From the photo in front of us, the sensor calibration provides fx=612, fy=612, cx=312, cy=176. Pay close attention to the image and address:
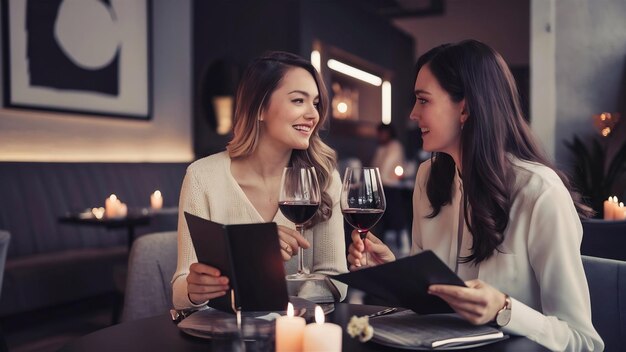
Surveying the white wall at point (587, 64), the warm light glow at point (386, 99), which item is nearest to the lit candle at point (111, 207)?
the white wall at point (587, 64)

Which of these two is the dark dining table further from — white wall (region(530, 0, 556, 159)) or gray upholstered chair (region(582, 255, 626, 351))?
white wall (region(530, 0, 556, 159))

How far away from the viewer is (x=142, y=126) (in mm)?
5926

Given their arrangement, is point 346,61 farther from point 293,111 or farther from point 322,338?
point 322,338

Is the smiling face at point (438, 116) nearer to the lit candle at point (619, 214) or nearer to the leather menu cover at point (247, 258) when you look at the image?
the leather menu cover at point (247, 258)

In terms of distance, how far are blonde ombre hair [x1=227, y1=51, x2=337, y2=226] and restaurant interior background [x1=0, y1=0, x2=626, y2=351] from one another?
1843mm

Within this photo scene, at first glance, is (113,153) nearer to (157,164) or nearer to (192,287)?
(157,164)

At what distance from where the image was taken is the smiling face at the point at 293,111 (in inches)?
70.4

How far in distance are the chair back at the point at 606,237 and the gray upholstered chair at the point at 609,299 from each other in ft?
1.63

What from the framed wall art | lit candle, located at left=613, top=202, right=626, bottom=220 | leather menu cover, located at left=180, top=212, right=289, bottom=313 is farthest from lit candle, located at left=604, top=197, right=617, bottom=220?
the framed wall art

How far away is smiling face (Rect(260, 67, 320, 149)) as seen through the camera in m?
1.79

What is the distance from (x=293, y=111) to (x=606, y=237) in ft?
3.54

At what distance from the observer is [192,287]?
1254 mm

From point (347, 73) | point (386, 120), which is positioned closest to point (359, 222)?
point (347, 73)

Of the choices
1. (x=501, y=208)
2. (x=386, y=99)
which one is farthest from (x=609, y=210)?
(x=386, y=99)
